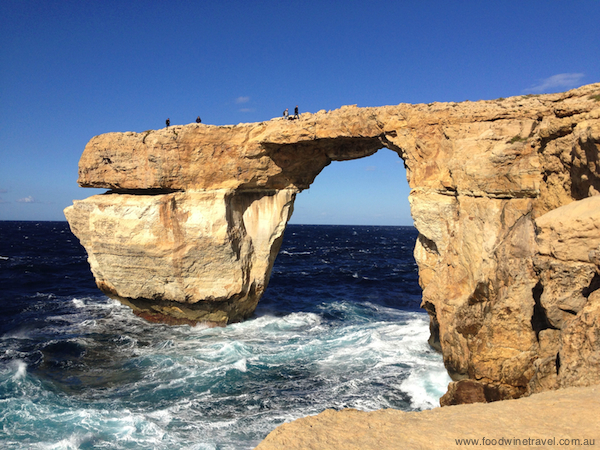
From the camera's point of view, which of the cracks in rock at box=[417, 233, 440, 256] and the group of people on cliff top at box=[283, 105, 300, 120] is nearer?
the cracks in rock at box=[417, 233, 440, 256]

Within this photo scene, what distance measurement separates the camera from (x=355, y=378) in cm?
1266

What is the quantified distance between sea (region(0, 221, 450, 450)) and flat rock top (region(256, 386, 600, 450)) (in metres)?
5.12

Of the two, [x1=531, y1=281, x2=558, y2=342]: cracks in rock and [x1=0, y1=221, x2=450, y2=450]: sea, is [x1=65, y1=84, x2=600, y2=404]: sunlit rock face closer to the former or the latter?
[x1=531, y1=281, x2=558, y2=342]: cracks in rock

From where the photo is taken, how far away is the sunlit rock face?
800 centimetres

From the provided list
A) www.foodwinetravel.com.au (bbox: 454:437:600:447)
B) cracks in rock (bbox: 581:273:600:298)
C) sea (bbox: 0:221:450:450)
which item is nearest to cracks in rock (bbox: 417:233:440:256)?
sea (bbox: 0:221:450:450)

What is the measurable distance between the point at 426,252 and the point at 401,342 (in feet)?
13.8

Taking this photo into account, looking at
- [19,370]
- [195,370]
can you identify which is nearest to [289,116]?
[195,370]

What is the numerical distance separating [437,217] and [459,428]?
8.45 metres

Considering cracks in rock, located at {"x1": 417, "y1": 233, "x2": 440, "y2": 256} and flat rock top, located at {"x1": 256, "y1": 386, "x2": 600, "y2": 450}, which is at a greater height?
cracks in rock, located at {"x1": 417, "y1": 233, "x2": 440, "y2": 256}

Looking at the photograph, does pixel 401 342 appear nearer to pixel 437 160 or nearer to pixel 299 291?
pixel 437 160

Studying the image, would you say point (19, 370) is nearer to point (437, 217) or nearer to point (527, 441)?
point (437, 217)

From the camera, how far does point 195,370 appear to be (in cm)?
1323

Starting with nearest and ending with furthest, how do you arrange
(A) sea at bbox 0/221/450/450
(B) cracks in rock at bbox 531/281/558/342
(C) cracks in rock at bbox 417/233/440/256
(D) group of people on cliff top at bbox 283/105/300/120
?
(B) cracks in rock at bbox 531/281/558/342, (A) sea at bbox 0/221/450/450, (C) cracks in rock at bbox 417/233/440/256, (D) group of people on cliff top at bbox 283/105/300/120

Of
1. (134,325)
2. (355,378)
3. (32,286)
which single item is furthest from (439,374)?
(32,286)
